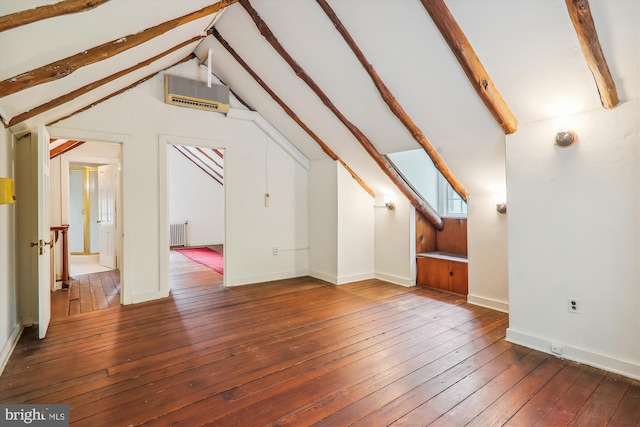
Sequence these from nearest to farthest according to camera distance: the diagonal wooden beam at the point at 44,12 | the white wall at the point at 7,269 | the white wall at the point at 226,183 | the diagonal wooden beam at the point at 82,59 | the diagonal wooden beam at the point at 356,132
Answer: the diagonal wooden beam at the point at 44,12, the diagonal wooden beam at the point at 82,59, the white wall at the point at 7,269, the diagonal wooden beam at the point at 356,132, the white wall at the point at 226,183

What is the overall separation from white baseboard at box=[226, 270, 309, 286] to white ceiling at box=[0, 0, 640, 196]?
88.9 inches

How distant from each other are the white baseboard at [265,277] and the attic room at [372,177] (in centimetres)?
9

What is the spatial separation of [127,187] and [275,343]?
2.65m

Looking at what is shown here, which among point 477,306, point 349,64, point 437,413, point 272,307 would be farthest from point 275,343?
point 349,64

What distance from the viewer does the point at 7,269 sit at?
2.68 metres

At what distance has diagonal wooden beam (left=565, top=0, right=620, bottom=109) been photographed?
1.82m

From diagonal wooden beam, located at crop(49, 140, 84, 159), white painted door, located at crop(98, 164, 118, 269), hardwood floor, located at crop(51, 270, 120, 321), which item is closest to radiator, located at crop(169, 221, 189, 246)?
white painted door, located at crop(98, 164, 118, 269)

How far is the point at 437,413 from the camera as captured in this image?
6.12 feet

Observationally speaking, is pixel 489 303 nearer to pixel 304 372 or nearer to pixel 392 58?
pixel 304 372

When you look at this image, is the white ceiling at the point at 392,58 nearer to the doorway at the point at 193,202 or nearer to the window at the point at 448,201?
the window at the point at 448,201

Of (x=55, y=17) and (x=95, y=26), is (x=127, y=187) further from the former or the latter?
(x=55, y=17)

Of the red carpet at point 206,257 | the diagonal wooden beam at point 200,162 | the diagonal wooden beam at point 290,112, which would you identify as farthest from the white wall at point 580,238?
the diagonal wooden beam at point 200,162

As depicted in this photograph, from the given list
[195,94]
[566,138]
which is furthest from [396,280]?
[195,94]

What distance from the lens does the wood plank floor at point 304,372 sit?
6.12 feet
